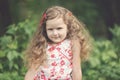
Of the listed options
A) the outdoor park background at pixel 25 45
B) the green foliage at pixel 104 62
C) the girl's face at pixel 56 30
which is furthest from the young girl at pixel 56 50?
the green foliage at pixel 104 62

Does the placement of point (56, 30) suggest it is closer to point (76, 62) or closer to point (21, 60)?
point (76, 62)

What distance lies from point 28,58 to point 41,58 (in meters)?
0.25

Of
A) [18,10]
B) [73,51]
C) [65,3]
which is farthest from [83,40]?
[65,3]

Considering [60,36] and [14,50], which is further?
[14,50]

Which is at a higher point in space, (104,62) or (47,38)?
(47,38)

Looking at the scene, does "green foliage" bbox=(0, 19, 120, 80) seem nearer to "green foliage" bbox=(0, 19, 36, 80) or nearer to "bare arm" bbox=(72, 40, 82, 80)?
"green foliage" bbox=(0, 19, 36, 80)

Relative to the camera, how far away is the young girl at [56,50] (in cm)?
543

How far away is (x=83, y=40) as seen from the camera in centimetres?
570

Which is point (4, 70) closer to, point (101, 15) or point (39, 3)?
point (39, 3)

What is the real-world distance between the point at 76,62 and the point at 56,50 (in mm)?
249

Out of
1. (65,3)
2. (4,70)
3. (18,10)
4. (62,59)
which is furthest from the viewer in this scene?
(65,3)

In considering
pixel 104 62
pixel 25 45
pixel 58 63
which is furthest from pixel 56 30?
pixel 104 62

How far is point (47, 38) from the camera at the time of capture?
18.5 feet

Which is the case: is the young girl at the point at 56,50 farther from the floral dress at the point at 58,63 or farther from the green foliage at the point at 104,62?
the green foliage at the point at 104,62
